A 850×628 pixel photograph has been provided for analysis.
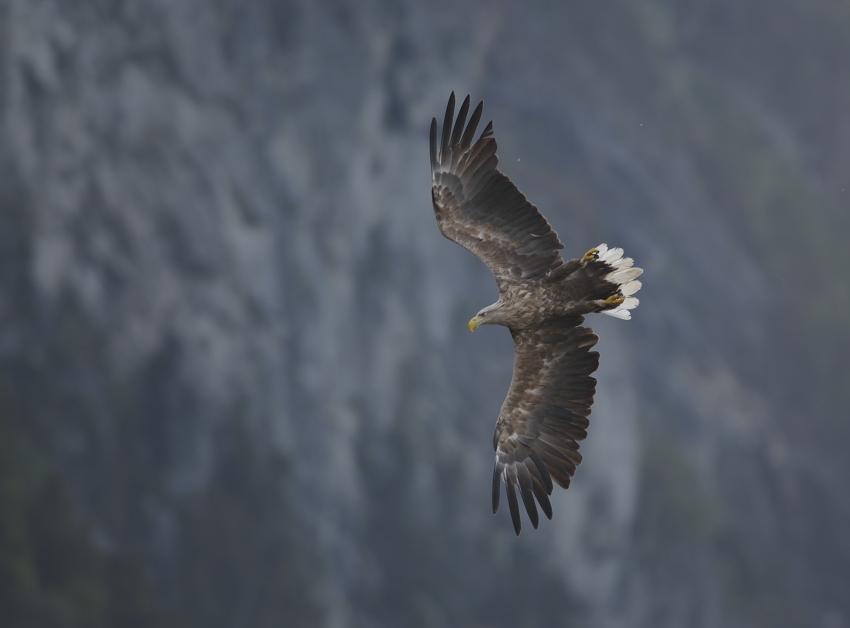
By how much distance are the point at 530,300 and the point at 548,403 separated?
1.39 metres

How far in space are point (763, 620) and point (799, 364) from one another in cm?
2484

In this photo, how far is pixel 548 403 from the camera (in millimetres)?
15250

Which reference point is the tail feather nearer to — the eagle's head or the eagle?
the eagle

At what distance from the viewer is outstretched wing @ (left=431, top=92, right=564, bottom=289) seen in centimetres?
1546

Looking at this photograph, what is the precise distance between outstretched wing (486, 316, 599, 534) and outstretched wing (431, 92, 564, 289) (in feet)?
3.07

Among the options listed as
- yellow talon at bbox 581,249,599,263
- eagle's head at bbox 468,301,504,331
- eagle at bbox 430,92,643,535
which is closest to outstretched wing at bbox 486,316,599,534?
eagle at bbox 430,92,643,535

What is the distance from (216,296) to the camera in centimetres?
8781

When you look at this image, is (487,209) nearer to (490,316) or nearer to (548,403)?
(490,316)

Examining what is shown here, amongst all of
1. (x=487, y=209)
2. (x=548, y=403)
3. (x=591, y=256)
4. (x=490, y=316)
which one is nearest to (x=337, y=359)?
(x=487, y=209)

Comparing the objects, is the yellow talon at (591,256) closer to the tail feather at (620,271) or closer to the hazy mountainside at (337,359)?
the tail feather at (620,271)

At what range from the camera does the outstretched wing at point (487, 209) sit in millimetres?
15461

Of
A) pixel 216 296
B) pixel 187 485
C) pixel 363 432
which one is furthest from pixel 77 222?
pixel 363 432

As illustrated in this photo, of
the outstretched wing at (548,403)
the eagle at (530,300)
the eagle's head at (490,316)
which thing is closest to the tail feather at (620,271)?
the eagle at (530,300)

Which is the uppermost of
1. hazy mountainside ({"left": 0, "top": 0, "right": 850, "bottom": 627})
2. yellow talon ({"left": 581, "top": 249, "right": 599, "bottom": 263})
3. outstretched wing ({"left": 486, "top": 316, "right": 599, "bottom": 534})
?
hazy mountainside ({"left": 0, "top": 0, "right": 850, "bottom": 627})
